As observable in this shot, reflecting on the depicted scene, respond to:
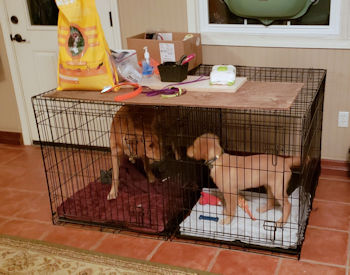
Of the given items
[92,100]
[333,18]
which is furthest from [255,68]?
[92,100]

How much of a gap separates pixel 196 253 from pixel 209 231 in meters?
0.16

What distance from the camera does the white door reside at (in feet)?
12.0

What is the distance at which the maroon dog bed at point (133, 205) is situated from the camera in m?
2.69

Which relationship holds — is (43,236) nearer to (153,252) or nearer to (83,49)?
(153,252)

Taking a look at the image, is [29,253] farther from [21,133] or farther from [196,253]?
[21,133]

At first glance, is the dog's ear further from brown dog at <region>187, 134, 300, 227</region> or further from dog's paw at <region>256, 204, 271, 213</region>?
dog's paw at <region>256, 204, 271, 213</region>

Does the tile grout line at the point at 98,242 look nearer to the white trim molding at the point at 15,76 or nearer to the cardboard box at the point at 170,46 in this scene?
the cardboard box at the point at 170,46

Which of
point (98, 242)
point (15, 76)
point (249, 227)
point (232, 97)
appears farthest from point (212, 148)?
point (15, 76)

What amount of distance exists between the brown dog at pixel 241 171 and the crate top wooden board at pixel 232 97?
26 cm

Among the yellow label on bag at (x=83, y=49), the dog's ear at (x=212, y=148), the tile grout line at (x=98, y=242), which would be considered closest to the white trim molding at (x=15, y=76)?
the yellow label on bag at (x=83, y=49)

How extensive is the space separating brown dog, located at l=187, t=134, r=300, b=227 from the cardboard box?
Answer: 66 cm

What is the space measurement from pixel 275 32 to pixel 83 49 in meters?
1.25

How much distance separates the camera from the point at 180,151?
118 inches

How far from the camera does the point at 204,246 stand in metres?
2.51
